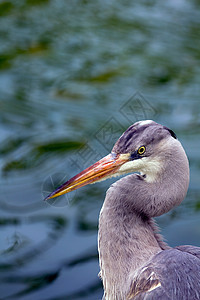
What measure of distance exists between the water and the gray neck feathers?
718 millimetres

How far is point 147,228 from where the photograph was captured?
3.20m

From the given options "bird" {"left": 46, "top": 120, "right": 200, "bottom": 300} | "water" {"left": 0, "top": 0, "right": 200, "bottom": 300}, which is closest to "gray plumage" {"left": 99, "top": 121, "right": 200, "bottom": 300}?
"bird" {"left": 46, "top": 120, "right": 200, "bottom": 300}

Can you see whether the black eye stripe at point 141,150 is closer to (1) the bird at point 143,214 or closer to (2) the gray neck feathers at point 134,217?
(1) the bird at point 143,214

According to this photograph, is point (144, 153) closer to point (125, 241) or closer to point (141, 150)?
point (141, 150)

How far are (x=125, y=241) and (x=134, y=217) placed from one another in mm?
144

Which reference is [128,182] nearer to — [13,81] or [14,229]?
[14,229]

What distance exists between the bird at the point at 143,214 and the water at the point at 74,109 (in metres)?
0.79

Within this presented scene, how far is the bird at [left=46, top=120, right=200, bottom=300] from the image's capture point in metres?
2.94

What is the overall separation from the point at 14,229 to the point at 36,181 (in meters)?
0.59

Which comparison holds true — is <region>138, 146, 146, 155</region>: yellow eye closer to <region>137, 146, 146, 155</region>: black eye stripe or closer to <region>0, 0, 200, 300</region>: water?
→ <region>137, 146, 146, 155</region>: black eye stripe

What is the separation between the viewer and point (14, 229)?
4.39 metres

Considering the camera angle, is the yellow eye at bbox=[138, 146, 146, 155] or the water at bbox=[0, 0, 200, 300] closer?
the yellow eye at bbox=[138, 146, 146, 155]

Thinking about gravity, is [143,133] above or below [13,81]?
above

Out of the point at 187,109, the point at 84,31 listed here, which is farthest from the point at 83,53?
the point at 187,109
